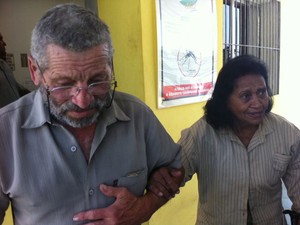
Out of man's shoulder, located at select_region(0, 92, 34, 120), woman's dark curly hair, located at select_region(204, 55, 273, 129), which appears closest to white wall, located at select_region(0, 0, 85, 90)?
man's shoulder, located at select_region(0, 92, 34, 120)

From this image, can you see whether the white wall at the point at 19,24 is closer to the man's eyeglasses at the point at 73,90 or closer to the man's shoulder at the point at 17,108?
the man's shoulder at the point at 17,108

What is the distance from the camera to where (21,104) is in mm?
1206

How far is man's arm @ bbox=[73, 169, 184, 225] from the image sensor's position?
1.18m

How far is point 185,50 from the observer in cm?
306

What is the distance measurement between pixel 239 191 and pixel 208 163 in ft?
0.78

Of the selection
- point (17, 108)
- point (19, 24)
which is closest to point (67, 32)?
point (17, 108)

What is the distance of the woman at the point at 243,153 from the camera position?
1.93m

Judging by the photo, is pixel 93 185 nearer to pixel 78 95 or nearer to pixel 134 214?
pixel 134 214

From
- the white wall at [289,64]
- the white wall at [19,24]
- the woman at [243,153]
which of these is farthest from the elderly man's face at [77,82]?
the white wall at [289,64]

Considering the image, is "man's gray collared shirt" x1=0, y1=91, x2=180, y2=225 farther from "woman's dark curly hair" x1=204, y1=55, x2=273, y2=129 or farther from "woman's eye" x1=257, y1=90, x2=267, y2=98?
"woman's eye" x1=257, y1=90, x2=267, y2=98

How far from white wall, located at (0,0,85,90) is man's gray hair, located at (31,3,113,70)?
138 centimetres

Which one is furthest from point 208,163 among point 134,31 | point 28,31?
point 28,31

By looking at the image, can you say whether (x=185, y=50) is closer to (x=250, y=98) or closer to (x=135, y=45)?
(x=135, y=45)

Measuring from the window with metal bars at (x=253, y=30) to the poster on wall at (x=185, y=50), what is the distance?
0.61m
